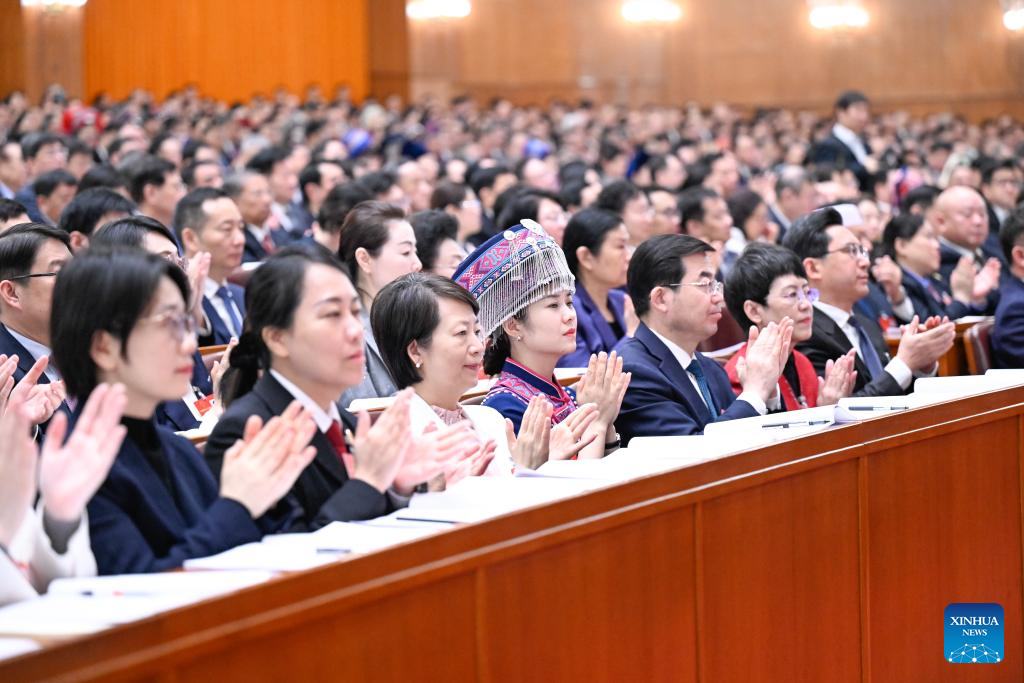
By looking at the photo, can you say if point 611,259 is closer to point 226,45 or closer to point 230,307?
point 230,307


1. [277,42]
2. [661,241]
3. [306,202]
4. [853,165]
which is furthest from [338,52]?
[661,241]

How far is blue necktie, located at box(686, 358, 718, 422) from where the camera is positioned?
11.7ft

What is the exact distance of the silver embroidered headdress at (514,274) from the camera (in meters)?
3.25

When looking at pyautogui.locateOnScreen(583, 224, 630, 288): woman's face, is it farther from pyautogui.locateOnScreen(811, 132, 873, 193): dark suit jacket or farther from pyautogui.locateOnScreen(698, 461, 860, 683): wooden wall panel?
pyautogui.locateOnScreen(811, 132, 873, 193): dark suit jacket

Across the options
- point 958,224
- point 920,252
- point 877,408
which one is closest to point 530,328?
point 877,408

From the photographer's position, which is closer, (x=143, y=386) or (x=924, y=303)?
(x=143, y=386)

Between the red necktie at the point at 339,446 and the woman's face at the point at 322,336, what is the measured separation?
98 mm

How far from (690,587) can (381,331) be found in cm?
97

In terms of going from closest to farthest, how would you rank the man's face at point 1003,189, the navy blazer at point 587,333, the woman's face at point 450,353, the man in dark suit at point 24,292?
1. the woman's face at point 450,353
2. the man in dark suit at point 24,292
3. the navy blazer at point 587,333
4. the man's face at point 1003,189

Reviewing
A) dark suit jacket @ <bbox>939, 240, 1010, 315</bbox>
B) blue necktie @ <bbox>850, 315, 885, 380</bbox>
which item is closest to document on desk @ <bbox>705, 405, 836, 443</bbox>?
blue necktie @ <bbox>850, 315, 885, 380</bbox>

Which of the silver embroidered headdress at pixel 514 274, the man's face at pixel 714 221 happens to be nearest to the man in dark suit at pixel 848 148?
the man's face at pixel 714 221

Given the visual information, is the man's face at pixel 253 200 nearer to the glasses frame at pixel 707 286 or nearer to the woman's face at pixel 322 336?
the glasses frame at pixel 707 286

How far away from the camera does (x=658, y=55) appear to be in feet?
61.6

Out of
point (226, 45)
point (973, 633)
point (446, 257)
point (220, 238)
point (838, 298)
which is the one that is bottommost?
point (973, 633)
